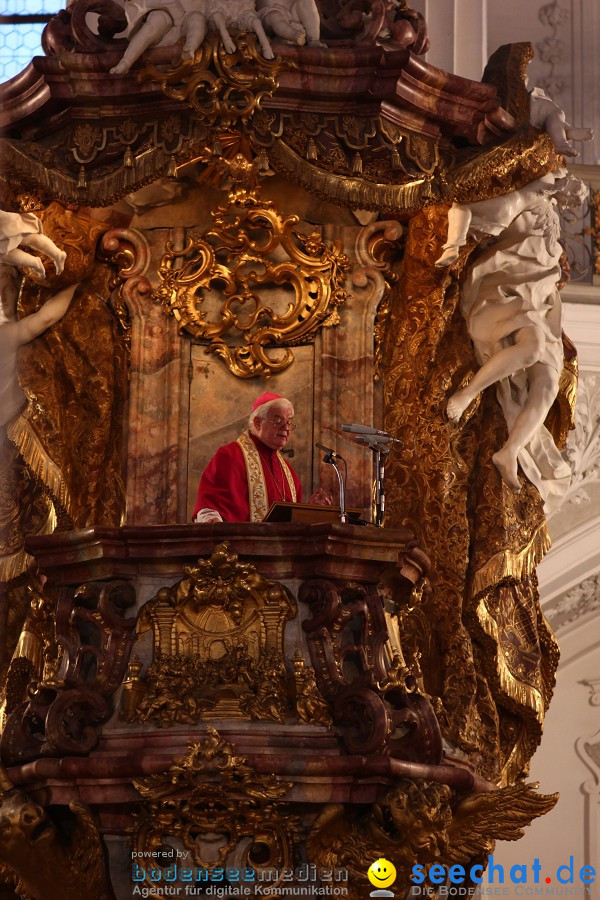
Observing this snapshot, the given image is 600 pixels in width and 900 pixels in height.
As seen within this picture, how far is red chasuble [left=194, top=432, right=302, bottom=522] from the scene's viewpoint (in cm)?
730

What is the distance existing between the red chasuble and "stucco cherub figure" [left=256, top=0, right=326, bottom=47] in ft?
5.21

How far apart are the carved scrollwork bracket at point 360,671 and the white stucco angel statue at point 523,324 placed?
1512mm

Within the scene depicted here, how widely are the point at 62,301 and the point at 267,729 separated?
243cm

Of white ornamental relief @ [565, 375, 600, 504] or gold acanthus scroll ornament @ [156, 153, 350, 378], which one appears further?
white ornamental relief @ [565, 375, 600, 504]

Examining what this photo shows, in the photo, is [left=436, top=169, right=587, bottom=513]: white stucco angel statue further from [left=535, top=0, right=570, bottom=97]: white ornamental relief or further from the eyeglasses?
[left=535, top=0, right=570, bottom=97]: white ornamental relief

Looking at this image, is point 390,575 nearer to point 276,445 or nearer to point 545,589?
point 276,445

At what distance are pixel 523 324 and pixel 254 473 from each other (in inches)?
54.8

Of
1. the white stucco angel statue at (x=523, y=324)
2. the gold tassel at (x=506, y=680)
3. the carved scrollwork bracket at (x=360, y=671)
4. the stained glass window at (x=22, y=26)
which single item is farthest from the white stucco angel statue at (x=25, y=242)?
the stained glass window at (x=22, y=26)

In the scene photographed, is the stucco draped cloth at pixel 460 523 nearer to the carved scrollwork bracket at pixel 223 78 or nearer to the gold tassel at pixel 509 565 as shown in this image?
the gold tassel at pixel 509 565

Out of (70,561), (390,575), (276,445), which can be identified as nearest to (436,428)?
(276,445)

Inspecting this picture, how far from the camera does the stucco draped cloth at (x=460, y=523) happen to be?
24.9 ft

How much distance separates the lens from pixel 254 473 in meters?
7.36

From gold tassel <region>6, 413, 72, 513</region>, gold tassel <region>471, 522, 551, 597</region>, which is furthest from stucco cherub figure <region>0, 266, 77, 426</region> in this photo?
gold tassel <region>471, 522, 551, 597</region>

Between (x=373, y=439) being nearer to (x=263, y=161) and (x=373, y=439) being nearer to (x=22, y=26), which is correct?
(x=263, y=161)
